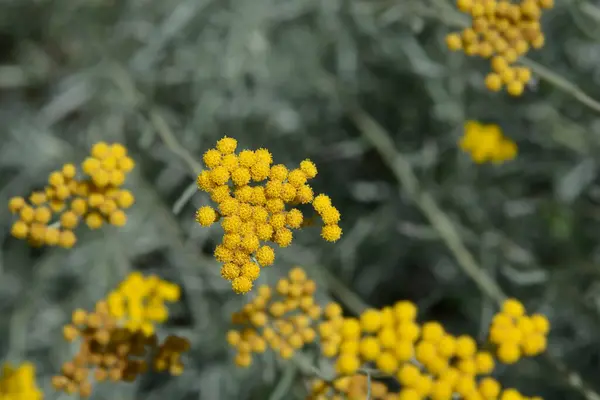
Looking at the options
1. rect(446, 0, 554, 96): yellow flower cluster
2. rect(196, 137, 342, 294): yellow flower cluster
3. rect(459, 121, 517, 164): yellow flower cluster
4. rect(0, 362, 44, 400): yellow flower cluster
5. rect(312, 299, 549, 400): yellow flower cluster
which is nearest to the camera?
rect(196, 137, 342, 294): yellow flower cluster

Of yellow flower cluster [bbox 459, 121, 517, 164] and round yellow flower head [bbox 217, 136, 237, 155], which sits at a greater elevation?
yellow flower cluster [bbox 459, 121, 517, 164]

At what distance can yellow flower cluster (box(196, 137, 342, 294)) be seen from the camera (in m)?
1.51

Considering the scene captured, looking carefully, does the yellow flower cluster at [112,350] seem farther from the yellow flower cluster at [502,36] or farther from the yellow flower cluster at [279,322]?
the yellow flower cluster at [502,36]

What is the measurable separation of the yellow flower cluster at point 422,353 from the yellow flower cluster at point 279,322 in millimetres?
76

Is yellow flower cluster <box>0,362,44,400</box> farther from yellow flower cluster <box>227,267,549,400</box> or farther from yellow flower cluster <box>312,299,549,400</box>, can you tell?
yellow flower cluster <box>312,299,549,400</box>

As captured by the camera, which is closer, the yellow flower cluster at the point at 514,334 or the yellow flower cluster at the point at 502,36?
the yellow flower cluster at the point at 514,334

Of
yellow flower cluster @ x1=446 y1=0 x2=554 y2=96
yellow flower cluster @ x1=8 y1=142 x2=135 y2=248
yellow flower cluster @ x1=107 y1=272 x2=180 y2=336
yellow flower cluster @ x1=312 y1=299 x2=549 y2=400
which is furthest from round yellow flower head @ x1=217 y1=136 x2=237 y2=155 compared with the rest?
yellow flower cluster @ x1=446 y1=0 x2=554 y2=96

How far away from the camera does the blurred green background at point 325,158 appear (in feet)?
9.88

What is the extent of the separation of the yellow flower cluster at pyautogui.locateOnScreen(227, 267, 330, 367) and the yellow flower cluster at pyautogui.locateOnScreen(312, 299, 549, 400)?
76 mm

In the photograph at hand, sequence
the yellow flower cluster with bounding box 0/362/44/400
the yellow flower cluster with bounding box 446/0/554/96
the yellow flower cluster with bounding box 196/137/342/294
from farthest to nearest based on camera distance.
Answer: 1. the yellow flower cluster with bounding box 0/362/44/400
2. the yellow flower cluster with bounding box 446/0/554/96
3. the yellow flower cluster with bounding box 196/137/342/294

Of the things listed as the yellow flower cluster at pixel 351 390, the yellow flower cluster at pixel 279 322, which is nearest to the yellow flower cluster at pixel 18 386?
the yellow flower cluster at pixel 279 322

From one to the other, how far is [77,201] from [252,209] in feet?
2.35

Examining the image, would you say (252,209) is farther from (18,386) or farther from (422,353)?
(18,386)

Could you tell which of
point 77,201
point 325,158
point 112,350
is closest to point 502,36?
point 325,158
